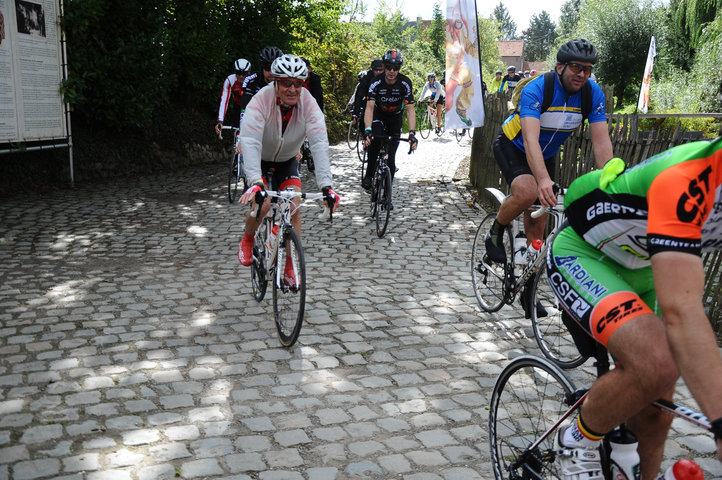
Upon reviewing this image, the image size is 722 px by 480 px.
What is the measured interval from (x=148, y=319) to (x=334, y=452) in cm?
271

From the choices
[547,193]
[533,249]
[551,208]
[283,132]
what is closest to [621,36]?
[533,249]

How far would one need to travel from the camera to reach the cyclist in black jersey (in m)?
9.95

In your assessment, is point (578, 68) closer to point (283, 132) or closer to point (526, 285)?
point (526, 285)

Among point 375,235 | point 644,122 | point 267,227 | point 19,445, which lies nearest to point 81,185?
point 375,235

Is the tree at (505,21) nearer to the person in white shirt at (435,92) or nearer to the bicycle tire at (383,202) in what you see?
the person in white shirt at (435,92)

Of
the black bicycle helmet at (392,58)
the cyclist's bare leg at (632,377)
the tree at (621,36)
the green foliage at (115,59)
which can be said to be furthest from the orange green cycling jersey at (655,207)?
the tree at (621,36)

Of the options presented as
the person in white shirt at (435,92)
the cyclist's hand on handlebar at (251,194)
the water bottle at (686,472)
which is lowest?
the water bottle at (686,472)

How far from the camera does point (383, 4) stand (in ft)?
158

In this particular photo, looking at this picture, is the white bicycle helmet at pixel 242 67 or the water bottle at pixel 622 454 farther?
the white bicycle helmet at pixel 242 67

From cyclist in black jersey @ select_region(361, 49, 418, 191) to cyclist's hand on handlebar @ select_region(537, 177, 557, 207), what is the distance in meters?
4.99

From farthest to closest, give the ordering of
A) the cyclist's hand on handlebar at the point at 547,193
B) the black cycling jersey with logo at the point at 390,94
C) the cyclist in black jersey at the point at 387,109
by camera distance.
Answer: the black cycling jersey with logo at the point at 390,94
the cyclist in black jersey at the point at 387,109
the cyclist's hand on handlebar at the point at 547,193

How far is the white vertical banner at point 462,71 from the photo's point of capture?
11.2 m

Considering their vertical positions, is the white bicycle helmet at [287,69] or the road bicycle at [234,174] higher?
the white bicycle helmet at [287,69]

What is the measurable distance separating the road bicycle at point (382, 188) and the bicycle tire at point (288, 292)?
381cm
